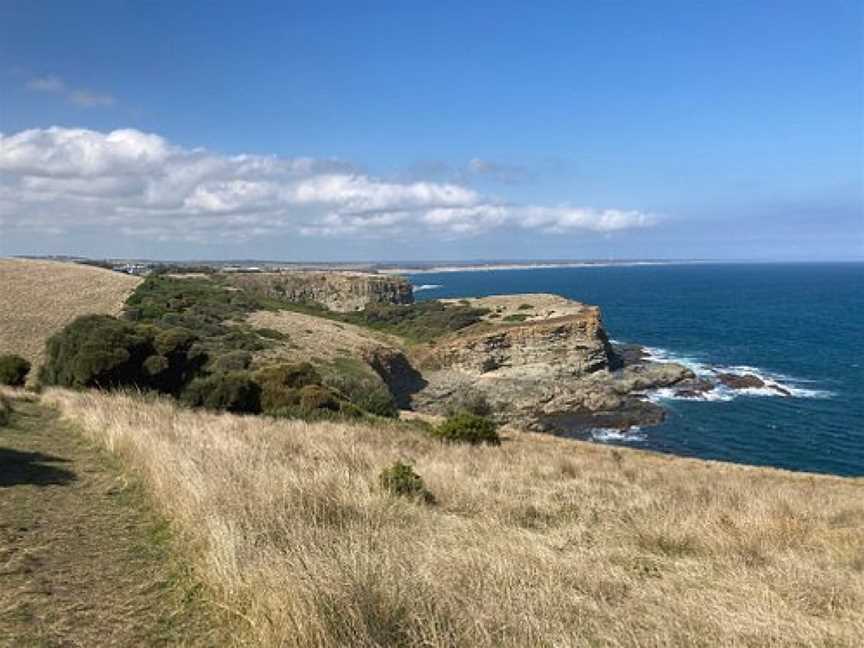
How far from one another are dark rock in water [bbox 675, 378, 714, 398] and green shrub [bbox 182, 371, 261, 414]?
3971 centimetres

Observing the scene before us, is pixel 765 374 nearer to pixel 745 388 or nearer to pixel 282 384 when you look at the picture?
pixel 745 388

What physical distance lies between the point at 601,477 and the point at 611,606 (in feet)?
31.9

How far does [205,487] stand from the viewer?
21.8 ft

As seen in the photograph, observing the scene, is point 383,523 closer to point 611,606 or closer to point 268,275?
point 611,606

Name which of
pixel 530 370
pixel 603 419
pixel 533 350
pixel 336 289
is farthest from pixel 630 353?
pixel 336 289

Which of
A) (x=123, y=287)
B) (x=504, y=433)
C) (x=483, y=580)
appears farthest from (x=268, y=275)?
(x=483, y=580)

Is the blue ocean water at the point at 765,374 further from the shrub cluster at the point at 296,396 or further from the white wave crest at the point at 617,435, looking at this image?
the shrub cluster at the point at 296,396

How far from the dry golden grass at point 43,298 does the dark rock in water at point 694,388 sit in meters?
44.6

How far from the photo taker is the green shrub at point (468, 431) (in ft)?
79.5

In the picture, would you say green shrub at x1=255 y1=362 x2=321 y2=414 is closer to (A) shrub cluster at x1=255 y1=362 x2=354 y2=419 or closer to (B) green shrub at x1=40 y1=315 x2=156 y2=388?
(A) shrub cluster at x1=255 y1=362 x2=354 y2=419

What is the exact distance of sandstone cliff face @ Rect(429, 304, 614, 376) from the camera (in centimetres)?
6410

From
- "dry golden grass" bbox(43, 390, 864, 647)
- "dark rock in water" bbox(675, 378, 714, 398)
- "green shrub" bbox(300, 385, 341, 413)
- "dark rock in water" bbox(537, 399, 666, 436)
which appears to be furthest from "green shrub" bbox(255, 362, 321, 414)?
"dark rock in water" bbox(675, 378, 714, 398)

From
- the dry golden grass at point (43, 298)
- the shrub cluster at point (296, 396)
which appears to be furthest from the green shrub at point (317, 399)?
the dry golden grass at point (43, 298)

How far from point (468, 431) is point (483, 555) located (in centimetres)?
1912
